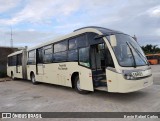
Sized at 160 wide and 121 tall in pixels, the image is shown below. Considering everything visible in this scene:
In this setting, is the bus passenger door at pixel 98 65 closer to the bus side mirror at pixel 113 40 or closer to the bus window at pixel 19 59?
the bus side mirror at pixel 113 40

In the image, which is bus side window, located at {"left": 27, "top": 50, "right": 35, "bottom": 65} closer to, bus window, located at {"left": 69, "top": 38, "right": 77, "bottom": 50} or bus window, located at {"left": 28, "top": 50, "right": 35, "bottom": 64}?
bus window, located at {"left": 28, "top": 50, "right": 35, "bottom": 64}

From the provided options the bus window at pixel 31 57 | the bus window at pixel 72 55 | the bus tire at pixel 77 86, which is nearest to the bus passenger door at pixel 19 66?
the bus window at pixel 31 57

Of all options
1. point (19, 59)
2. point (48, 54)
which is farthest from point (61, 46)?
point (19, 59)

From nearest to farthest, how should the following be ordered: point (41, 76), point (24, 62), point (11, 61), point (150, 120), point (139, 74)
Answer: point (150, 120) < point (139, 74) < point (41, 76) < point (24, 62) < point (11, 61)

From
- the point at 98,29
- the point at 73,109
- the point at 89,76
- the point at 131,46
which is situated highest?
the point at 98,29

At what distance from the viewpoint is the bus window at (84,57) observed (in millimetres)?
9712

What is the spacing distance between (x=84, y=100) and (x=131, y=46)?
3.00m

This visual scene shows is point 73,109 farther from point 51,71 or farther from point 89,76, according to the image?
point 51,71

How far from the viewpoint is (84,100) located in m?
9.03

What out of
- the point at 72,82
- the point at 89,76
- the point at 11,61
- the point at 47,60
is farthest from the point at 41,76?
the point at 11,61

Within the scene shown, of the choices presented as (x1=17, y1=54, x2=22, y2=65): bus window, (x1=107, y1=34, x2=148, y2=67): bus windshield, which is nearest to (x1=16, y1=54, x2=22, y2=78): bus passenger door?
(x1=17, y1=54, x2=22, y2=65): bus window

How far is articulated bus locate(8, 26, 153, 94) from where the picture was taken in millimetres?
8109

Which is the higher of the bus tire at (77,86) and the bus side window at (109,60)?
the bus side window at (109,60)

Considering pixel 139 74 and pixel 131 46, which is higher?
pixel 131 46
